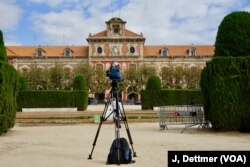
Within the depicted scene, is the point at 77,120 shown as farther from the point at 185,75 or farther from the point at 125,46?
the point at 125,46

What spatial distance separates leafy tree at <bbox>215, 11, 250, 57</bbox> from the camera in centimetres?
1627

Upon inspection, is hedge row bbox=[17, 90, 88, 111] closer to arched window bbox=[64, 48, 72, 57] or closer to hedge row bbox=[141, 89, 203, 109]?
hedge row bbox=[141, 89, 203, 109]

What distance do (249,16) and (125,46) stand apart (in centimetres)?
6658

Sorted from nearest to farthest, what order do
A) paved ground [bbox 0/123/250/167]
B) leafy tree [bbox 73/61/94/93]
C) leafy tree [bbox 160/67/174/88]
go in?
paved ground [bbox 0/123/250/167]
leafy tree [bbox 73/61/94/93]
leafy tree [bbox 160/67/174/88]

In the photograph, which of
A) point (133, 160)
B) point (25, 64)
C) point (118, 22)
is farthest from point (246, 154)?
point (25, 64)

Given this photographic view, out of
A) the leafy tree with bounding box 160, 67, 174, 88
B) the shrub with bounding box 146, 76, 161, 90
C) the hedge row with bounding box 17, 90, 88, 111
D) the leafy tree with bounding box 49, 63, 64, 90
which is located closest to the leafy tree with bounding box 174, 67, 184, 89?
the leafy tree with bounding box 160, 67, 174, 88

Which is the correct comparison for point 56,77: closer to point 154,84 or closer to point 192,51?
point 192,51

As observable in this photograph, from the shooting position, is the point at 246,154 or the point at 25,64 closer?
the point at 246,154

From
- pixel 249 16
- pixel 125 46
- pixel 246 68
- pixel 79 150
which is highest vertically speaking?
pixel 125 46

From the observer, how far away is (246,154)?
22.5ft

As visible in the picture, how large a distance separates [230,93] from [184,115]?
2.48m

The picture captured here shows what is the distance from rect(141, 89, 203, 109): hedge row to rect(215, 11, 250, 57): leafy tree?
78.6 feet

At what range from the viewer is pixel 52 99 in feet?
139

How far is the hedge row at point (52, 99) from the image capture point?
1635 inches
